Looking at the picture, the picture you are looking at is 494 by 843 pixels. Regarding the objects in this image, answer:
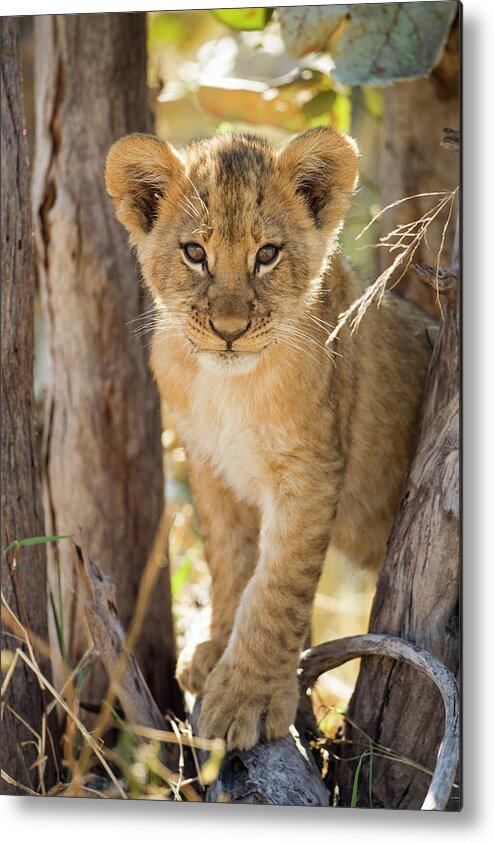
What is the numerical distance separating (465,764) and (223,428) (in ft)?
2.99

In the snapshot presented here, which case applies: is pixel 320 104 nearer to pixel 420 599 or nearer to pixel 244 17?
pixel 244 17

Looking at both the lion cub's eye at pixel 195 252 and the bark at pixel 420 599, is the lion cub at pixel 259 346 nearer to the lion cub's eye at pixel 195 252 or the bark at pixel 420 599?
the lion cub's eye at pixel 195 252

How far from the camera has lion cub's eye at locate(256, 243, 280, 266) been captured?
7.98ft

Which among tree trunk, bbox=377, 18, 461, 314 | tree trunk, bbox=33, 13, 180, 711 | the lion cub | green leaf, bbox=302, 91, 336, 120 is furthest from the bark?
green leaf, bbox=302, 91, 336, 120

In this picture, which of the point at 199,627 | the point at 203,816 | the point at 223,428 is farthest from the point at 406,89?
the point at 203,816

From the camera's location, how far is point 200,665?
9.32ft

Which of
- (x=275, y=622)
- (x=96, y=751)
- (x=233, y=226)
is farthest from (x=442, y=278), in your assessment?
(x=96, y=751)

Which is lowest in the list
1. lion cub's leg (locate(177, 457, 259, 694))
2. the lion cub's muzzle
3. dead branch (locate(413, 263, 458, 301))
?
lion cub's leg (locate(177, 457, 259, 694))

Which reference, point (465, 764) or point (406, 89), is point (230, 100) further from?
point (465, 764)

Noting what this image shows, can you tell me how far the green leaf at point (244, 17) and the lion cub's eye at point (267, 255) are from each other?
683mm

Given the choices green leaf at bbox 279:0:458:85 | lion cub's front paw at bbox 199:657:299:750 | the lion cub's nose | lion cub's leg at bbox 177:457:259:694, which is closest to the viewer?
the lion cub's nose

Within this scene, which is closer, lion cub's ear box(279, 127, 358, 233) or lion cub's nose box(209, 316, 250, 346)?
lion cub's nose box(209, 316, 250, 346)

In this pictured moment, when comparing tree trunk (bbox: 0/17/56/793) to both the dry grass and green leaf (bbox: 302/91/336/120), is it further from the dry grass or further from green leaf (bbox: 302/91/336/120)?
green leaf (bbox: 302/91/336/120)

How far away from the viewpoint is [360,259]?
9.95ft
